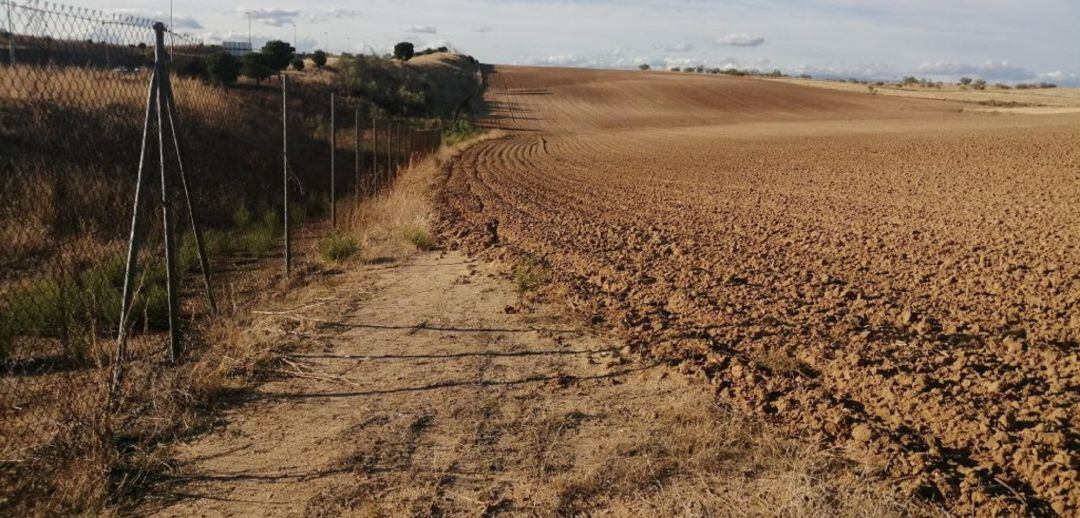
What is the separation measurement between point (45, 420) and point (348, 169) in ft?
57.7

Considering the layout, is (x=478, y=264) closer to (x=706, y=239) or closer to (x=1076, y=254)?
(x=706, y=239)

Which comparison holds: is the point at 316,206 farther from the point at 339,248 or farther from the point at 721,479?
the point at 721,479

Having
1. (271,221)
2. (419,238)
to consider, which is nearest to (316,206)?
(271,221)

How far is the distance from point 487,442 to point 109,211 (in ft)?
33.2

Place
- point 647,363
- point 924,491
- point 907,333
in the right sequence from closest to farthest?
point 924,491 → point 647,363 → point 907,333

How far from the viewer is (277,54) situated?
37.9 m

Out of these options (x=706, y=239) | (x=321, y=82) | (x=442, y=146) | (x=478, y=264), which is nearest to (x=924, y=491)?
(x=478, y=264)

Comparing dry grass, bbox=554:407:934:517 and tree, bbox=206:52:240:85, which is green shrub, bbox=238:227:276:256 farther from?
tree, bbox=206:52:240:85

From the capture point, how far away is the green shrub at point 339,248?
31.0 feet

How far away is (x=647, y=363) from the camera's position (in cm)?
580

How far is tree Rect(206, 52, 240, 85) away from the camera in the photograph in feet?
93.0

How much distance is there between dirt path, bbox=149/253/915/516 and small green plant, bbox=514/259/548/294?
1369 mm

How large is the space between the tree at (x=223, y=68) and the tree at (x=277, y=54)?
527cm

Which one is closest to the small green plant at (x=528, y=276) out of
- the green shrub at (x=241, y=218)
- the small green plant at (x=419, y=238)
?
the small green plant at (x=419, y=238)
